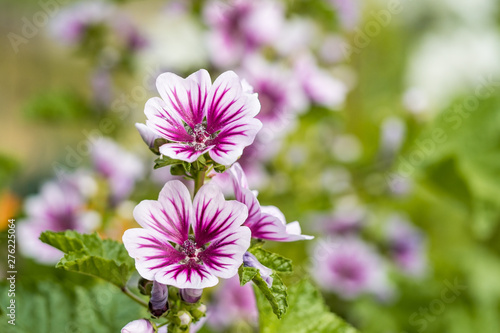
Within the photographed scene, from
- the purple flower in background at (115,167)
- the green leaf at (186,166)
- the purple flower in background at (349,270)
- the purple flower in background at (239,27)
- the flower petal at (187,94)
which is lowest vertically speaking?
the green leaf at (186,166)

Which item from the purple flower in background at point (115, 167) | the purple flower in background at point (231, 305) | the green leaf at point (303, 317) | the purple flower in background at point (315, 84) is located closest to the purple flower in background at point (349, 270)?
the purple flower in background at point (231, 305)

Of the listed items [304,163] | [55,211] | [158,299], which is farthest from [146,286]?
[304,163]

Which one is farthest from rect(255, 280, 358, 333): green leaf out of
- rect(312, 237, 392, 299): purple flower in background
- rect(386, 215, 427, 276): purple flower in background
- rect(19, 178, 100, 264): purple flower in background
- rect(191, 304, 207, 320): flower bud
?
rect(386, 215, 427, 276): purple flower in background

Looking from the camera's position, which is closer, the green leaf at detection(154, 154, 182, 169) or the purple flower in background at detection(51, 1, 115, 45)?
the green leaf at detection(154, 154, 182, 169)

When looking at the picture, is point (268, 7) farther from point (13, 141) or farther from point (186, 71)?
point (13, 141)

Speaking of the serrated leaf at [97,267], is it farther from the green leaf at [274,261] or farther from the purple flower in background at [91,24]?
the purple flower in background at [91,24]

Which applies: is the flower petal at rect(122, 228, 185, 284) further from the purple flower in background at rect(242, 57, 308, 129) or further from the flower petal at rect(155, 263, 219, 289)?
the purple flower in background at rect(242, 57, 308, 129)

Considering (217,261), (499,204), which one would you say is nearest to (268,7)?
(499,204)
